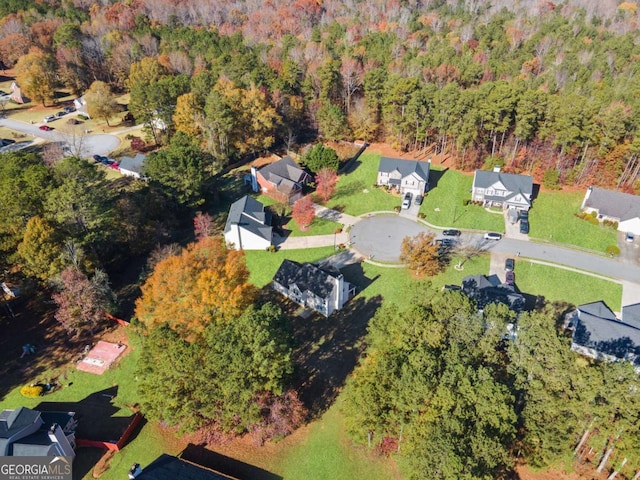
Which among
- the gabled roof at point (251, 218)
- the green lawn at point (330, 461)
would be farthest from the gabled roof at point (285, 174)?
the green lawn at point (330, 461)

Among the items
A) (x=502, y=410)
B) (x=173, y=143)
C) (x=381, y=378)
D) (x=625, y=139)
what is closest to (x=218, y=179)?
(x=173, y=143)

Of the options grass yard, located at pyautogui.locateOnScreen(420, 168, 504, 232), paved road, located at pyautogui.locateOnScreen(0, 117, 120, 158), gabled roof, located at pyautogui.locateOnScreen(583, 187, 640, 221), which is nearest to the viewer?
gabled roof, located at pyautogui.locateOnScreen(583, 187, 640, 221)

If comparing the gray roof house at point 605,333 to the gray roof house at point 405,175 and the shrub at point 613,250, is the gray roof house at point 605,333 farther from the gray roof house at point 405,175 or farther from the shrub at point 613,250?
the gray roof house at point 405,175

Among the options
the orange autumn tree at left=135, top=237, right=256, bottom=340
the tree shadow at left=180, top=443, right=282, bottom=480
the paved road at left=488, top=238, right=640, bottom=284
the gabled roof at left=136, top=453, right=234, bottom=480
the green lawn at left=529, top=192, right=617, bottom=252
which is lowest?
the tree shadow at left=180, top=443, right=282, bottom=480

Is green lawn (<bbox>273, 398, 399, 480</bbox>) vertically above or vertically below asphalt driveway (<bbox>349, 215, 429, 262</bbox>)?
below

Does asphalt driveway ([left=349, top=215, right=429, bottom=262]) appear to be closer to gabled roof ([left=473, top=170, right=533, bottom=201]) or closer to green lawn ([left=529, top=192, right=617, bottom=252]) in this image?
gabled roof ([left=473, top=170, right=533, bottom=201])

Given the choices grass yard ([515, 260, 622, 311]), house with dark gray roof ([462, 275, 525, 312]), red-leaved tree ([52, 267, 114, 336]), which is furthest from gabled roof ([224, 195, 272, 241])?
grass yard ([515, 260, 622, 311])

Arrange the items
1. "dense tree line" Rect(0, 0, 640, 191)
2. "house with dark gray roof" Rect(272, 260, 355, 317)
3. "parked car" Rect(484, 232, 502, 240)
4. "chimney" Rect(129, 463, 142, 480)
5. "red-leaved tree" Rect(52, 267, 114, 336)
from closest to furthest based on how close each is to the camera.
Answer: "chimney" Rect(129, 463, 142, 480) < "red-leaved tree" Rect(52, 267, 114, 336) < "house with dark gray roof" Rect(272, 260, 355, 317) < "parked car" Rect(484, 232, 502, 240) < "dense tree line" Rect(0, 0, 640, 191)

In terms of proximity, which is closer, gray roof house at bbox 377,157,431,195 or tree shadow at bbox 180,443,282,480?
tree shadow at bbox 180,443,282,480
